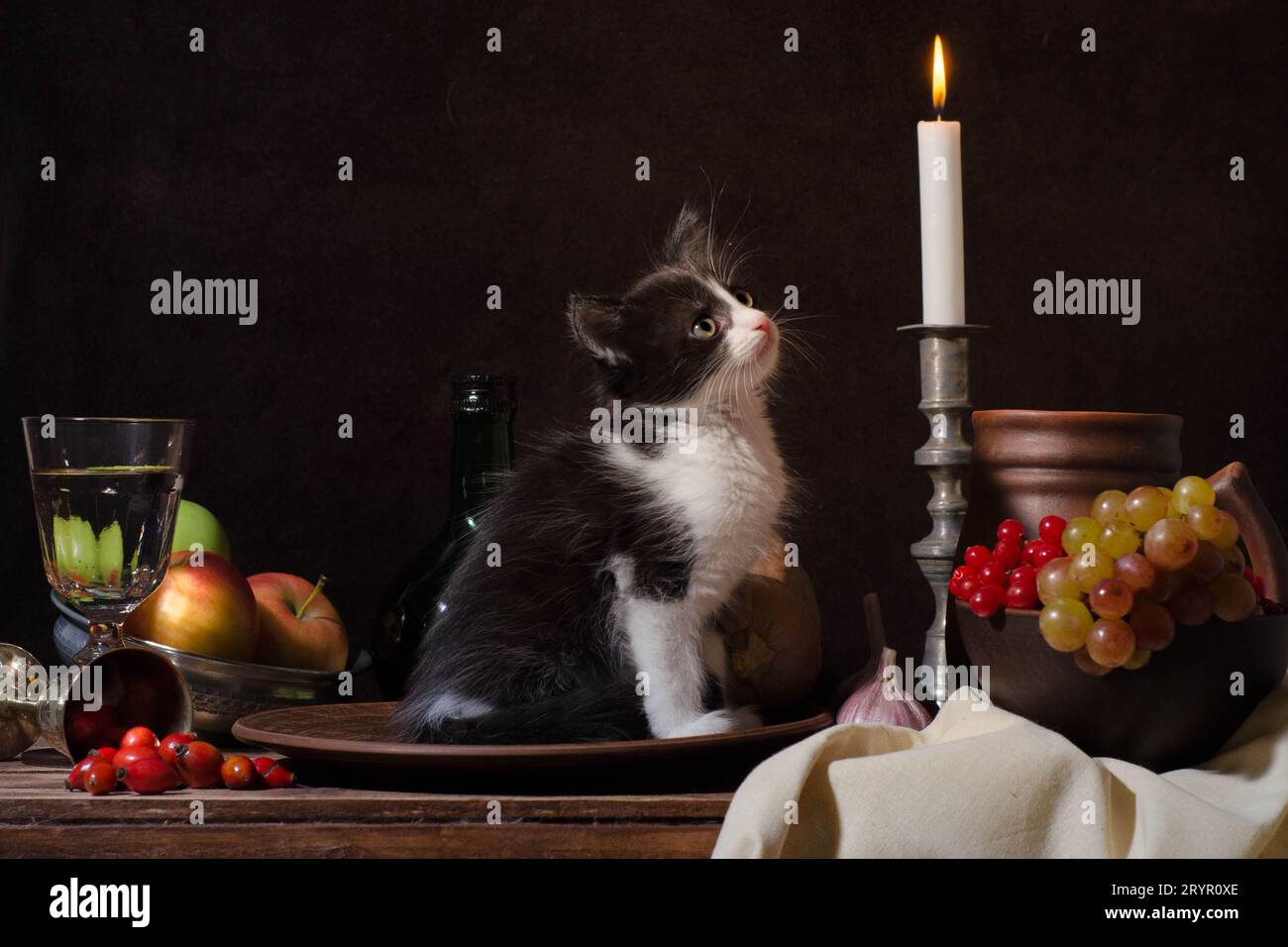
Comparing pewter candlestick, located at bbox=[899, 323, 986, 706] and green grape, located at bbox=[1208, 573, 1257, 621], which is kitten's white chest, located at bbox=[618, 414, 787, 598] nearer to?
pewter candlestick, located at bbox=[899, 323, 986, 706]

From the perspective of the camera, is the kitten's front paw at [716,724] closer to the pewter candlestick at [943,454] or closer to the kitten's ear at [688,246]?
the pewter candlestick at [943,454]

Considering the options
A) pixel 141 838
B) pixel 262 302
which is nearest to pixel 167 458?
pixel 141 838

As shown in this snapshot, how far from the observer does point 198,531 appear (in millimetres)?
1239

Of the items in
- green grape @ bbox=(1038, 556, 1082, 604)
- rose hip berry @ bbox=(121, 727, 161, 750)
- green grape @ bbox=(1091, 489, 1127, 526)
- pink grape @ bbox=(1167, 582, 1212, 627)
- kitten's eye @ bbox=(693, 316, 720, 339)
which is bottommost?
rose hip berry @ bbox=(121, 727, 161, 750)

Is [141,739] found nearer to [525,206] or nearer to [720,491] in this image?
[720,491]

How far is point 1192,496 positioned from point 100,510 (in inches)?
30.9

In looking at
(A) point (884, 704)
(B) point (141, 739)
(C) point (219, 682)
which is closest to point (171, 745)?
(B) point (141, 739)

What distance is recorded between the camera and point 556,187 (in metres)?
1.45

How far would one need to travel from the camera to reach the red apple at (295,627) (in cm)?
116

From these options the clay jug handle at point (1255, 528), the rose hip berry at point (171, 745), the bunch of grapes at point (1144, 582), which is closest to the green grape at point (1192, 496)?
the bunch of grapes at point (1144, 582)

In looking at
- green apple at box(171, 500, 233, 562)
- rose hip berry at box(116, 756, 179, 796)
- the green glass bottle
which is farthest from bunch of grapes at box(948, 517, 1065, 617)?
green apple at box(171, 500, 233, 562)

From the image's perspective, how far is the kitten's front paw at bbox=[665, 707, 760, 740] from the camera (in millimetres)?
846

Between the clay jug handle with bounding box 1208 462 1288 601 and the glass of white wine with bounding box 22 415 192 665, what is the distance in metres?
0.81

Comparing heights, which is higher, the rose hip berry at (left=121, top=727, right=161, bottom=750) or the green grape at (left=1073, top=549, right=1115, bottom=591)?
the green grape at (left=1073, top=549, right=1115, bottom=591)
